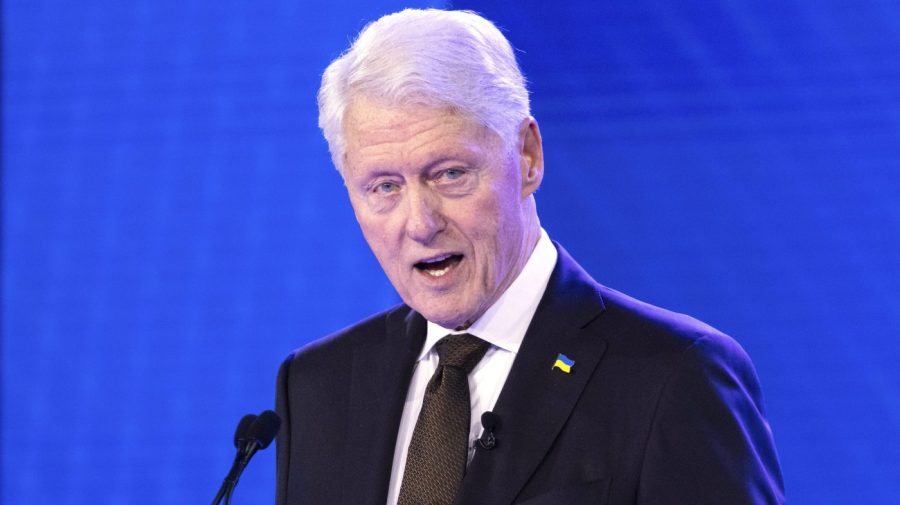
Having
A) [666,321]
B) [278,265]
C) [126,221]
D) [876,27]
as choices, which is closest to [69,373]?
[126,221]

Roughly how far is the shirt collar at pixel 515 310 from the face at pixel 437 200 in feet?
0.12

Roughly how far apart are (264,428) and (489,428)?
34 centimetres

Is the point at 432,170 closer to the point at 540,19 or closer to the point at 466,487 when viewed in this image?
the point at 466,487

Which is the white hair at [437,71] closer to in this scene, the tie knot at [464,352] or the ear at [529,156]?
the ear at [529,156]

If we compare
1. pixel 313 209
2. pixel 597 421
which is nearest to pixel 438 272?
pixel 597 421

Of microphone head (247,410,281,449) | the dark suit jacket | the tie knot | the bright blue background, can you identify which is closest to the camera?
the dark suit jacket

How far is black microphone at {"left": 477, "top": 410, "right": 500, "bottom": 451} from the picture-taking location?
162cm

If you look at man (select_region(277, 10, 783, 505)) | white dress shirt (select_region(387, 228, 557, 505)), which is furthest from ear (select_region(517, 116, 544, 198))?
white dress shirt (select_region(387, 228, 557, 505))

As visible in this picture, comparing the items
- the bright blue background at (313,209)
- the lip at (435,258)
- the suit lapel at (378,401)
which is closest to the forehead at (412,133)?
the lip at (435,258)

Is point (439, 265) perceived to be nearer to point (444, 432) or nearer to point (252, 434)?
point (444, 432)

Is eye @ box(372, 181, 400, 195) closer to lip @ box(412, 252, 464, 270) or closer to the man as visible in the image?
the man

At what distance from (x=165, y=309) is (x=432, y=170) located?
1.42 meters

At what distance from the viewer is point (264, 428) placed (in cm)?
164

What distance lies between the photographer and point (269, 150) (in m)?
2.77
